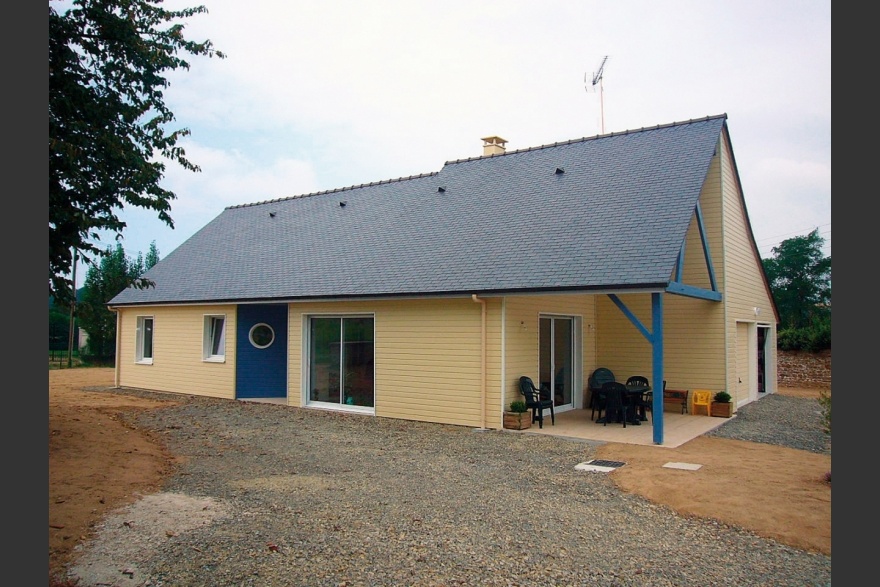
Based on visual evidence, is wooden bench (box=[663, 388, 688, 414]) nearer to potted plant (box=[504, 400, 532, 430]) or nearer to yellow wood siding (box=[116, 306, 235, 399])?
potted plant (box=[504, 400, 532, 430])

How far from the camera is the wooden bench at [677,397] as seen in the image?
13.1 metres

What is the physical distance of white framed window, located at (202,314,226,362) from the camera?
631 inches

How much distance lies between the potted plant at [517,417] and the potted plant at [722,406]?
443 cm

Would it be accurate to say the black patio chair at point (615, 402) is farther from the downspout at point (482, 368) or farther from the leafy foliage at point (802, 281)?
Answer: the leafy foliage at point (802, 281)

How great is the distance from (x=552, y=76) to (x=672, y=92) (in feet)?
10.6

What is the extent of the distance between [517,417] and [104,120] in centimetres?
782

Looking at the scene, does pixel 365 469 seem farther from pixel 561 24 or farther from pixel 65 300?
pixel 561 24

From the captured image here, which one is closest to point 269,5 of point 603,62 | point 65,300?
point 65,300

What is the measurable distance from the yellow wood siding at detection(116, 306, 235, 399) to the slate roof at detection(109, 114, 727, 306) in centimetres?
51

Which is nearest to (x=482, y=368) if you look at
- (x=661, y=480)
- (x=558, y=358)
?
(x=558, y=358)

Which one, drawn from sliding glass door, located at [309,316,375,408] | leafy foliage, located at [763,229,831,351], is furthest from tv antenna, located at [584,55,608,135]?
leafy foliage, located at [763,229,831,351]

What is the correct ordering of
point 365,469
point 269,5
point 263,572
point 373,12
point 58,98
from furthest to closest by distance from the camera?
point 373,12 < point 269,5 < point 365,469 < point 58,98 < point 263,572

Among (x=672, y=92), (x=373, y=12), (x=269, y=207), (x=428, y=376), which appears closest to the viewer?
(x=373, y=12)

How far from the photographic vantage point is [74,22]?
20.0ft
